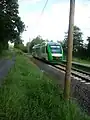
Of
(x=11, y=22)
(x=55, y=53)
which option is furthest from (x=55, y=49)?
(x=11, y=22)

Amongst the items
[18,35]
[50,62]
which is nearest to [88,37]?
[18,35]

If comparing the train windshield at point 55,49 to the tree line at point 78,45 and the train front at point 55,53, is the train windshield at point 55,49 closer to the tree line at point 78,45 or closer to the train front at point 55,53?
the train front at point 55,53

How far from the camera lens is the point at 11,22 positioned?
65312 millimetres

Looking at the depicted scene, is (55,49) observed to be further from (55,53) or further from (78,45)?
(78,45)

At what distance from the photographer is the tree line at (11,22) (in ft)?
211

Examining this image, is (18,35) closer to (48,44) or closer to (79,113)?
(48,44)

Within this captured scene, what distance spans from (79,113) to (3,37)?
183 ft

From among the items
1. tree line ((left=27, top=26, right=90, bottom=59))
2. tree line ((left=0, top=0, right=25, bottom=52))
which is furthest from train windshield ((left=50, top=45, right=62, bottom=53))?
tree line ((left=27, top=26, right=90, bottom=59))

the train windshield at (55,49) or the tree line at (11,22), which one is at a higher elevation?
the tree line at (11,22)

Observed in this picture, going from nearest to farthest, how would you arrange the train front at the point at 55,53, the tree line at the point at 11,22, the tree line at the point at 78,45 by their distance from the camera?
the train front at the point at 55,53 < the tree line at the point at 11,22 < the tree line at the point at 78,45

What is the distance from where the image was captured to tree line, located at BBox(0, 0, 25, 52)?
64419 mm

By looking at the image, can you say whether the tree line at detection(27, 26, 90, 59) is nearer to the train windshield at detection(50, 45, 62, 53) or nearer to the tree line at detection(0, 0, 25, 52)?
the tree line at detection(0, 0, 25, 52)

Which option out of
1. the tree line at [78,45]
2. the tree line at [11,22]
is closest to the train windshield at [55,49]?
the tree line at [11,22]

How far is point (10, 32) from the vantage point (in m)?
66.0
